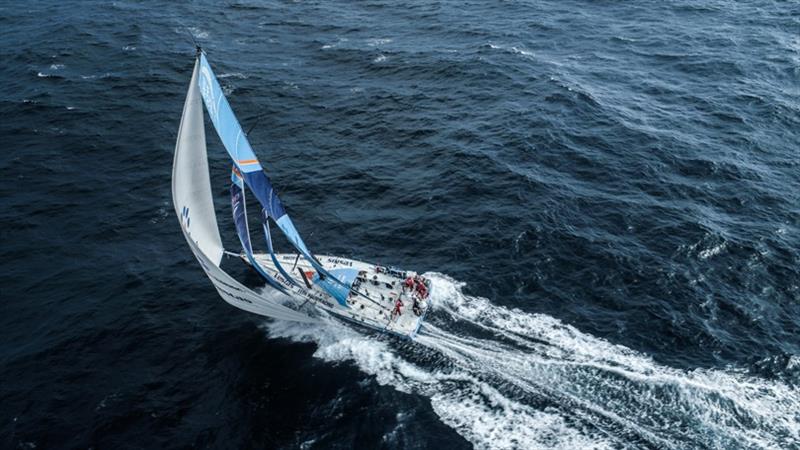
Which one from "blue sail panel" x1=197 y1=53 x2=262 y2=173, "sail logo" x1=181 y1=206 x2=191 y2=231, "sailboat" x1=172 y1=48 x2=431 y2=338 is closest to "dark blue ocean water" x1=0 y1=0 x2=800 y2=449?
"sailboat" x1=172 y1=48 x2=431 y2=338

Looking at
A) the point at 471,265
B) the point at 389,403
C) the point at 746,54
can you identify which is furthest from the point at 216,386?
the point at 746,54

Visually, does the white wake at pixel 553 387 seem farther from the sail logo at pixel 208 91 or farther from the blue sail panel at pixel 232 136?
the sail logo at pixel 208 91

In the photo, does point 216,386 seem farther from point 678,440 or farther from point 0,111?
point 0,111

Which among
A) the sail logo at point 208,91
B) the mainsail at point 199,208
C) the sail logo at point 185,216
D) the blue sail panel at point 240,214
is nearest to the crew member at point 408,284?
the mainsail at point 199,208

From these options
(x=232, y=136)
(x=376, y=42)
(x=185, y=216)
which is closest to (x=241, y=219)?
(x=185, y=216)

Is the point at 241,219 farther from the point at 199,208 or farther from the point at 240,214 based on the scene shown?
the point at 199,208

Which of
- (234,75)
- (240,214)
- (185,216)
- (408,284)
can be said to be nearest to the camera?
(185,216)

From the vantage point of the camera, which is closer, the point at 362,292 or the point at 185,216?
the point at 185,216
